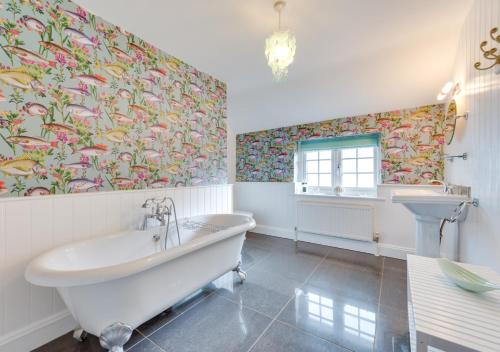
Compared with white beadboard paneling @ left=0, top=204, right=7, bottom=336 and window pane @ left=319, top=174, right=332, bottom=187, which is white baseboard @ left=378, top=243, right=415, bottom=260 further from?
white beadboard paneling @ left=0, top=204, right=7, bottom=336

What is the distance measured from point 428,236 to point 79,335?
2720mm

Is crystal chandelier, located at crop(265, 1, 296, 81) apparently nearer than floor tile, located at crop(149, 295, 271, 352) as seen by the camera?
No

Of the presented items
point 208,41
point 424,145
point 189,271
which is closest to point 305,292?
point 189,271

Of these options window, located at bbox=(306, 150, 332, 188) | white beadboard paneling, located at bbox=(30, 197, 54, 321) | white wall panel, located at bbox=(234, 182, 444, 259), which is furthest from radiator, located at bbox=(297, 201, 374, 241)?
white beadboard paneling, located at bbox=(30, 197, 54, 321)

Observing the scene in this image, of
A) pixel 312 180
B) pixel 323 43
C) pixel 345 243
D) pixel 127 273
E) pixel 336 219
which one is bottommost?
pixel 345 243

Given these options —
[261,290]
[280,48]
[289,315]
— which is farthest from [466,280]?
[280,48]

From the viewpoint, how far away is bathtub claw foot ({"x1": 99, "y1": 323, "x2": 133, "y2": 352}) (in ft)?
3.78

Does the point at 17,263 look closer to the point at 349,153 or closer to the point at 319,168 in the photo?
the point at 319,168

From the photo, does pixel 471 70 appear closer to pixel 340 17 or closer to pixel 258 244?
pixel 340 17

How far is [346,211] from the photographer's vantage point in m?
3.02

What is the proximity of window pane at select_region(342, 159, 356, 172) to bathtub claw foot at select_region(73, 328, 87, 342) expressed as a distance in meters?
3.48

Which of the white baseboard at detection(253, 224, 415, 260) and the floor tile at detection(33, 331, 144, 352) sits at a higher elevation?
the white baseboard at detection(253, 224, 415, 260)

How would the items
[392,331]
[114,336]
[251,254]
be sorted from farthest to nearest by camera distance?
1. [251,254]
2. [392,331]
3. [114,336]

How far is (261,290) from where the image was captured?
6.57 ft
